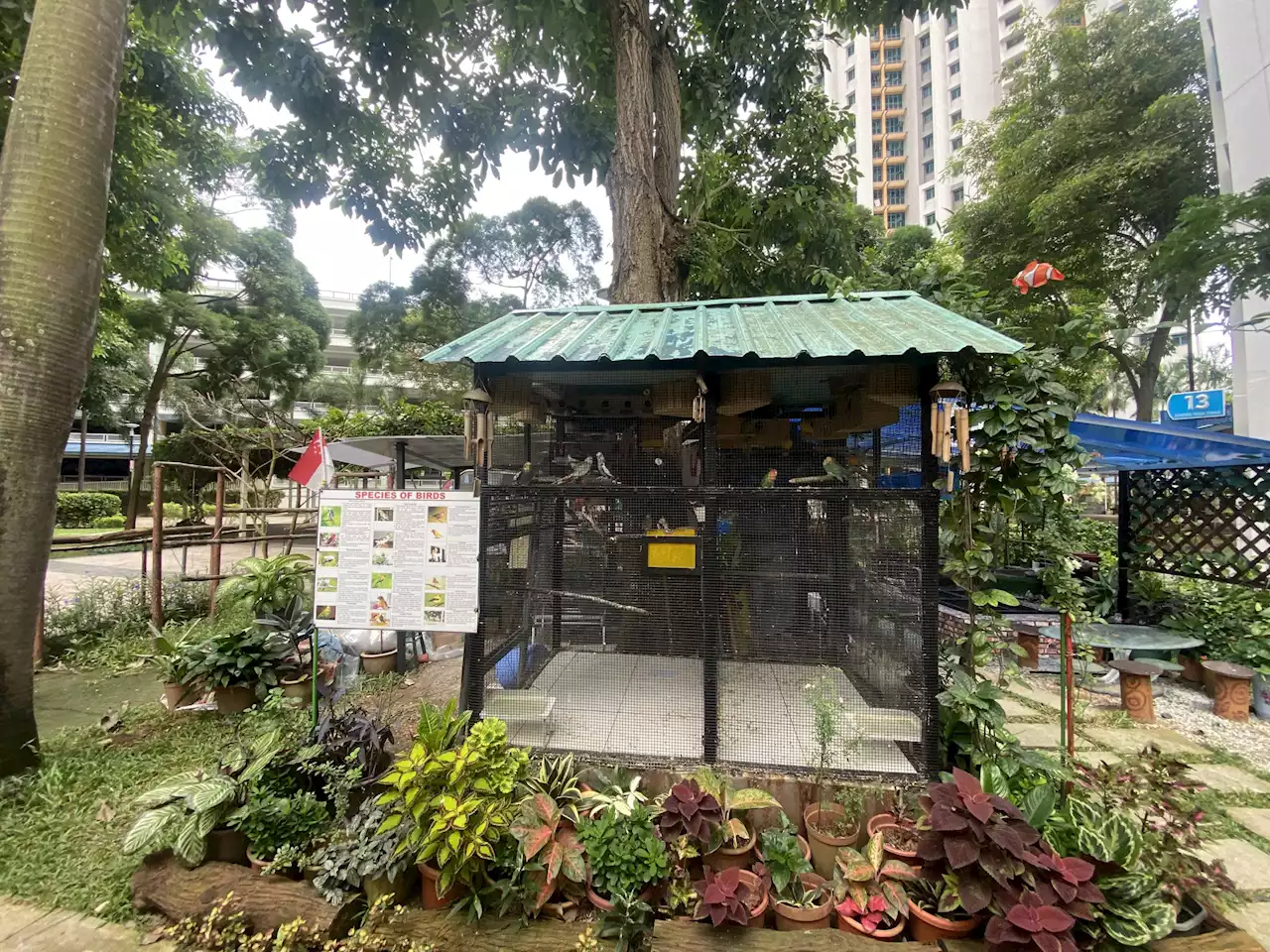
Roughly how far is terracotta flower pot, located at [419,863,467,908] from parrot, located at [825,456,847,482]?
274 cm

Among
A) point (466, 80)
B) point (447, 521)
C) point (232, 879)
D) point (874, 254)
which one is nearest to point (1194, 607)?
point (874, 254)

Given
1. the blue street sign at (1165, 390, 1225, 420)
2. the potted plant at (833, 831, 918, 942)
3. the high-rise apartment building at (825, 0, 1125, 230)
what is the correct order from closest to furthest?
1. the potted plant at (833, 831, 918, 942)
2. the blue street sign at (1165, 390, 1225, 420)
3. the high-rise apartment building at (825, 0, 1125, 230)

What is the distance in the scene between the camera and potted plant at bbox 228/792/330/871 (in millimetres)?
2512

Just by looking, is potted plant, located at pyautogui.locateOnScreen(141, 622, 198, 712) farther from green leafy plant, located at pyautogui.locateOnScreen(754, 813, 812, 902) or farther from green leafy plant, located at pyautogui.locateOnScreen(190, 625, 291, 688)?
green leafy plant, located at pyautogui.locateOnScreen(754, 813, 812, 902)

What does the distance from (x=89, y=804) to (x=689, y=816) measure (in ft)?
11.9

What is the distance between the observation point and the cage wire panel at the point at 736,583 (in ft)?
9.29

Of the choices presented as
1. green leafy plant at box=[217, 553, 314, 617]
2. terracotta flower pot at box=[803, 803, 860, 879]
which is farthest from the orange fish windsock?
green leafy plant at box=[217, 553, 314, 617]

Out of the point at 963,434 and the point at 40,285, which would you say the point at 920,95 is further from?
the point at 40,285

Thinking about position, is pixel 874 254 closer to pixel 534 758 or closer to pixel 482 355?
pixel 482 355

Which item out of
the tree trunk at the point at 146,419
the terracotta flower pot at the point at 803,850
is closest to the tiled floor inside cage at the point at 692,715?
the terracotta flower pot at the point at 803,850

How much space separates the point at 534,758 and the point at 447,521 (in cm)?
140

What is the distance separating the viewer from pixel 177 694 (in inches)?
172

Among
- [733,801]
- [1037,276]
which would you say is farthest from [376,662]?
[1037,276]

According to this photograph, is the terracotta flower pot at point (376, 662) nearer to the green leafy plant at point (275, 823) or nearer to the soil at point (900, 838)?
the green leafy plant at point (275, 823)
